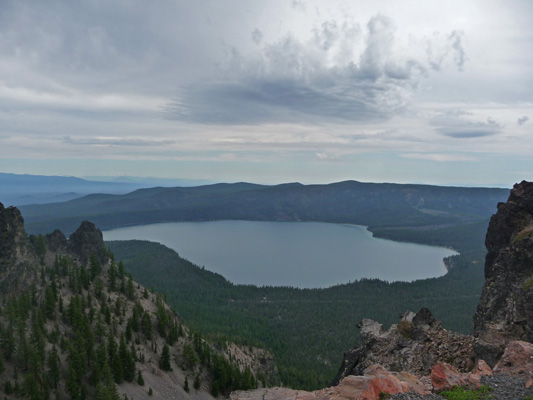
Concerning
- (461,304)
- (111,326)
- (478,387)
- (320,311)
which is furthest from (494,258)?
(461,304)

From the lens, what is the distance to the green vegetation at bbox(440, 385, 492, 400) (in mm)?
23359

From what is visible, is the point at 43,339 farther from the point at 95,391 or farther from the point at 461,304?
the point at 461,304

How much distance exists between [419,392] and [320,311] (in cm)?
13885

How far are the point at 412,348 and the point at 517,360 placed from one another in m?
17.1

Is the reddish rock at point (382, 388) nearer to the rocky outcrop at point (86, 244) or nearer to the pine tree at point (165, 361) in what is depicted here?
the pine tree at point (165, 361)

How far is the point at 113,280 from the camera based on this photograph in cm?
8238

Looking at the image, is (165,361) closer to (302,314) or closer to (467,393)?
(467,393)

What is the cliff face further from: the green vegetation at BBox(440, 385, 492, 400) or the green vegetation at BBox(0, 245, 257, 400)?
the green vegetation at BBox(0, 245, 257, 400)

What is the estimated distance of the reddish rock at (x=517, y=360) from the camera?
2795 centimetres

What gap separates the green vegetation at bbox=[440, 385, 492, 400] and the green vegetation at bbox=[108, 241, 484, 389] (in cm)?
6697

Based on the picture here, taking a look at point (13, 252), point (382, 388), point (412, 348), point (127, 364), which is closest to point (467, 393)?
point (382, 388)

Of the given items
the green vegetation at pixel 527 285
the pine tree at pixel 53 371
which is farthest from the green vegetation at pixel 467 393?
the pine tree at pixel 53 371

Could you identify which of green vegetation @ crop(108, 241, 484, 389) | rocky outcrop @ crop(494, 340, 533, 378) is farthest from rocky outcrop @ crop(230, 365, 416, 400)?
green vegetation @ crop(108, 241, 484, 389)

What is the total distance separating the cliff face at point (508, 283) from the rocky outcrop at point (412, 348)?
2.88m
